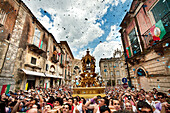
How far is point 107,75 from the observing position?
31.9 metres

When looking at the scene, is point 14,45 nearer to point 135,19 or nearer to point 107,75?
point 135,19

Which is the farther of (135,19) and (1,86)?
(135,19)

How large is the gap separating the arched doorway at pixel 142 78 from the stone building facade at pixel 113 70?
791 inches

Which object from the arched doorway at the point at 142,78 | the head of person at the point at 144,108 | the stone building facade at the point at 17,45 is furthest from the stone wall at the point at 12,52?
the arched doorway at the point at 142,78

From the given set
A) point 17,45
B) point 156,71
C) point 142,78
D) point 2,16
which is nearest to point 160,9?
point 156,71

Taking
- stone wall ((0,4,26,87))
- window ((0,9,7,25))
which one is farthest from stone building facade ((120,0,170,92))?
window ((0,9,7,25))

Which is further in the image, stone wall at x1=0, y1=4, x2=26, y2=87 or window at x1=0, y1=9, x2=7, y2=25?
stone wall at x1=0, y1=4, x2=26, y2=87

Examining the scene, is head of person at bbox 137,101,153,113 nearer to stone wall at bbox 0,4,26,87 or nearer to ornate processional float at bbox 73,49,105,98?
ornate processional float at bbox 73,49,105,98

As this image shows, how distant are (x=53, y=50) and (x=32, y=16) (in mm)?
7986

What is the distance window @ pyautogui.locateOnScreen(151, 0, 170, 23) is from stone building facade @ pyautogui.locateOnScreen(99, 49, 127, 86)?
938 inches

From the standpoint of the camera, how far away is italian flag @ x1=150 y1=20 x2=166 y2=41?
6.86 metres

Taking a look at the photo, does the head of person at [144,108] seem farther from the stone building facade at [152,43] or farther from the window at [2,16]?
the window at [2,16]

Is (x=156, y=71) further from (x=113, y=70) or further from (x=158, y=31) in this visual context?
(x=113, y=70)

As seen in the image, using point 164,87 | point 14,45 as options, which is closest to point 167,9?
point 164,87
